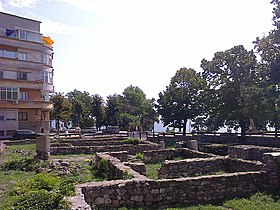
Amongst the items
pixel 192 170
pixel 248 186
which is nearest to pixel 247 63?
pixel 192 170

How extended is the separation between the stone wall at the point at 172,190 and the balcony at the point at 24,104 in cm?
3278

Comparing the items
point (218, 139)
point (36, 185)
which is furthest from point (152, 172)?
point (218, 139)

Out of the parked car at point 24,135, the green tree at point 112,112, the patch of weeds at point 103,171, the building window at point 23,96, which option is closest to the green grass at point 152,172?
the patch of weeds at point 103,171

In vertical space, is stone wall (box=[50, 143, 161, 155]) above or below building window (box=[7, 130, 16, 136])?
below

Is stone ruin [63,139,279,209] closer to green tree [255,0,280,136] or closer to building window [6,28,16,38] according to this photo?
green tree [255,0,280,136]

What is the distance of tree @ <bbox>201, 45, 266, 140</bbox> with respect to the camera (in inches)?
1393

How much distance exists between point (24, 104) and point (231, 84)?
25484 millimetres

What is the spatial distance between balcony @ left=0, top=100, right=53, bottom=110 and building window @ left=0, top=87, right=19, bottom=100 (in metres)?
0.49

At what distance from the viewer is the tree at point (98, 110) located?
2434 inches

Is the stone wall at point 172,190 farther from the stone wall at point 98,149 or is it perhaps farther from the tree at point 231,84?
the tree at point 231,84

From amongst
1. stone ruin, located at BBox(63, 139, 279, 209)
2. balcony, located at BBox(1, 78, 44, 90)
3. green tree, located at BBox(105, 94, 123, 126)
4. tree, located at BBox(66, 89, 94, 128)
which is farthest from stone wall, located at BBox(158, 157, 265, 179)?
tree, located at BBox(66, 89, 94, 128)

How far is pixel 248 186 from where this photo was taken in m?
10.2

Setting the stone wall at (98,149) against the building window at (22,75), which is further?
the building window at (22,75)

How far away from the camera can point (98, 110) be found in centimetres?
6178
